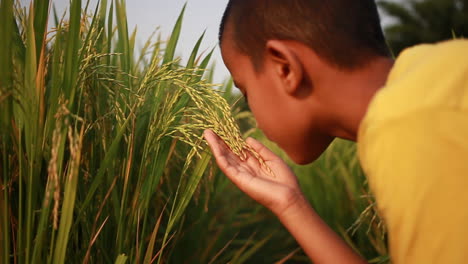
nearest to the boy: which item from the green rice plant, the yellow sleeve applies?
the yellow sleeve

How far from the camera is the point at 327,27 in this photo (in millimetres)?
1315

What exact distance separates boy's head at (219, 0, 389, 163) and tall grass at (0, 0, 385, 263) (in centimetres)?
14

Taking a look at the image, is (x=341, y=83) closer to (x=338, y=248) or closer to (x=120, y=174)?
(x=338, y=248)

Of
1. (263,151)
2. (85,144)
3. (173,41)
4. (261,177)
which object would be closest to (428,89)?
(261,177)

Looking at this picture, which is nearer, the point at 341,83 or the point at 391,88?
the point at 391,88

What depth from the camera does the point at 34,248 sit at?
1205 mm

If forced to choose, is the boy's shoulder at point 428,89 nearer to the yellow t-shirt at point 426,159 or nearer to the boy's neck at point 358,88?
the yellow t-shirt at point 426,159

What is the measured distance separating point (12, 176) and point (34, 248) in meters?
0.30

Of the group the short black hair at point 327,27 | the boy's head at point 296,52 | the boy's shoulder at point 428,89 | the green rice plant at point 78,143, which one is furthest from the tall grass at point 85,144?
the boy's shoulder at point 428,89

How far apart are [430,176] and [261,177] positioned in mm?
693

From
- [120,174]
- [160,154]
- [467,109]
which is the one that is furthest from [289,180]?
[467,109]

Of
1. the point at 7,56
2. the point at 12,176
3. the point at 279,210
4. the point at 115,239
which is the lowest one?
the point at 115,239

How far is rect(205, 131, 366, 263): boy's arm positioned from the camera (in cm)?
138

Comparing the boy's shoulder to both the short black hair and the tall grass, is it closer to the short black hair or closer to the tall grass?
the short black hair
